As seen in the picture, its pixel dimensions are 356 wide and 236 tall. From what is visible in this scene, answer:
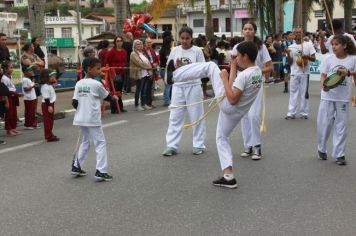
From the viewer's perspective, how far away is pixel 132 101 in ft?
47.0

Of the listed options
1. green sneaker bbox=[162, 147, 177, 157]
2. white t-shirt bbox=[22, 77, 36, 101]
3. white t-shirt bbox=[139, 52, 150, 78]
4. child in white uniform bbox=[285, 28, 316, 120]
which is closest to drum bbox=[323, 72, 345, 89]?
green sneaker bbox=[162, 147, 177, 157]

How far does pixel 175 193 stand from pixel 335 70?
8.92 feet

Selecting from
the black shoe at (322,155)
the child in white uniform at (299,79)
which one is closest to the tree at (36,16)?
the child in white uniform at (299,79)

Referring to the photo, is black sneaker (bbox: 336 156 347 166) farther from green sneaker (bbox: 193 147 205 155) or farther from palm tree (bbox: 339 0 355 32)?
palm tree (bbox: 339 0 355 32)

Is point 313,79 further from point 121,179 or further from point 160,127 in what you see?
point 121,179

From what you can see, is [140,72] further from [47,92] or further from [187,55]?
[187,55]

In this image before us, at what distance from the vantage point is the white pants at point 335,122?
6922 millimetres

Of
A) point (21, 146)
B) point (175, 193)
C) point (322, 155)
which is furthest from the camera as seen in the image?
point (21, 146)

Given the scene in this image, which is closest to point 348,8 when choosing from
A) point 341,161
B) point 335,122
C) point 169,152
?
point 335,122

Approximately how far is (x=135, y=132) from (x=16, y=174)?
3230 millimetres

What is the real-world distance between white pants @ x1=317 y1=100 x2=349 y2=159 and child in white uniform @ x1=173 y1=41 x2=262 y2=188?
158cm

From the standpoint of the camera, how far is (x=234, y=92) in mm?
5582

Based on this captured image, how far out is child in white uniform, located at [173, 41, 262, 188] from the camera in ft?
18.4

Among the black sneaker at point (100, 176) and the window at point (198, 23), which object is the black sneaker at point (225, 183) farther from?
the window at point (198, 23)
